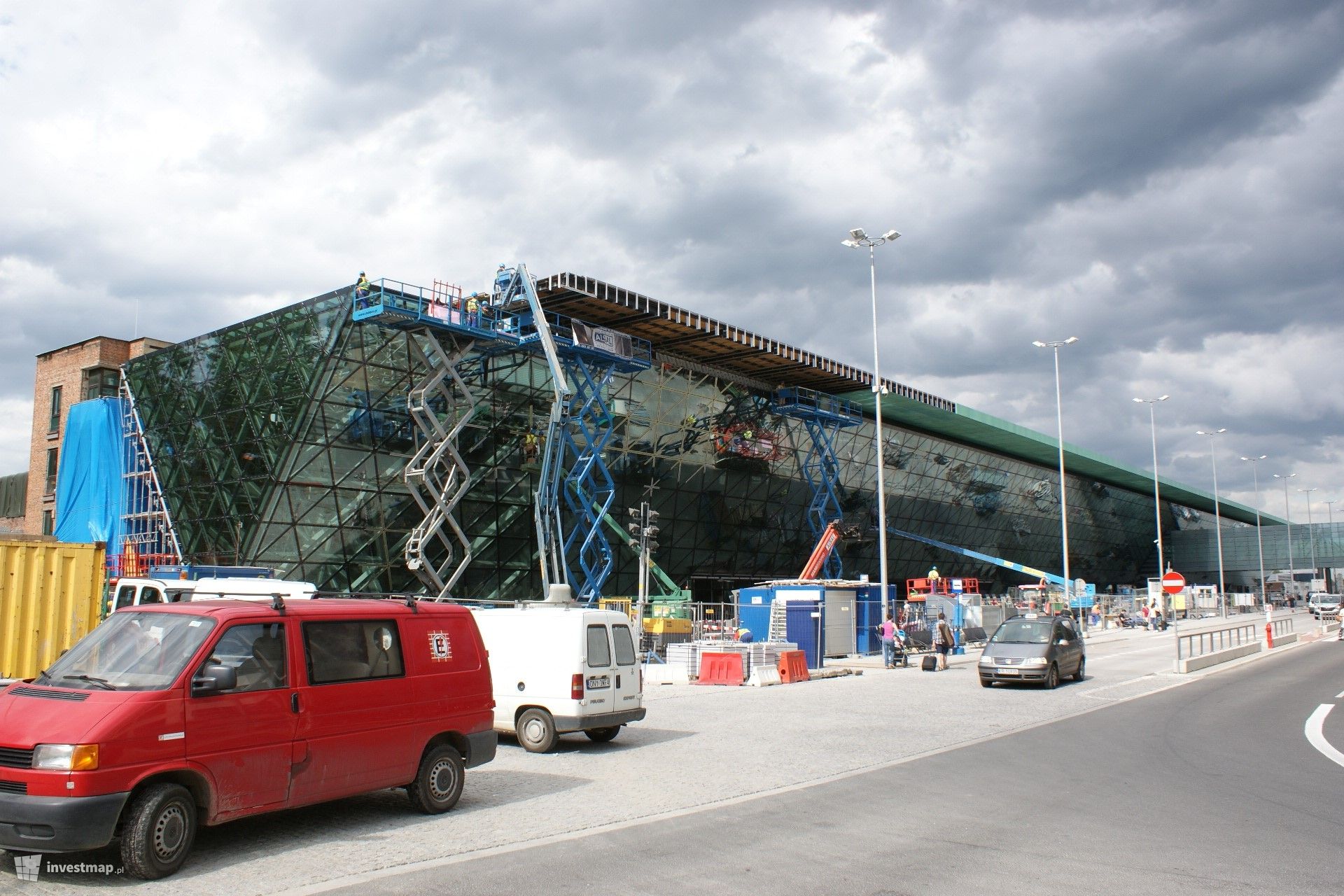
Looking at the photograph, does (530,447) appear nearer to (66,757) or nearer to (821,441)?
(821,441)

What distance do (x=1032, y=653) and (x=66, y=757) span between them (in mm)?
20792

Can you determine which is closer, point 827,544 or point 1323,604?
point 827,544

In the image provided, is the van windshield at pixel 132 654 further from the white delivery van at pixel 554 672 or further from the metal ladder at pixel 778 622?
the metal ladder at pixel 778 622

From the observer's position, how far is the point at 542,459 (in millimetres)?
38656

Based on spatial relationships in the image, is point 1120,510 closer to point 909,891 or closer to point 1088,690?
point 1088,690

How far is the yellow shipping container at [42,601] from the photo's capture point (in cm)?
1518

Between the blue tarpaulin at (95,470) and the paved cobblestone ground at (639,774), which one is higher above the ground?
the blue tarpaulin at (95,470)

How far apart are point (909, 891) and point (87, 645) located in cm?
648

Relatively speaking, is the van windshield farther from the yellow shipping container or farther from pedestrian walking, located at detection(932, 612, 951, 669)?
pedestrian walking, located at detection(932, 612, 951, 669)

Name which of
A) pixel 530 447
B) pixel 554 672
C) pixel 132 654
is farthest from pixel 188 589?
pixel 530 447

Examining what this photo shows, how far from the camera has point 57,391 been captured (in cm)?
4450

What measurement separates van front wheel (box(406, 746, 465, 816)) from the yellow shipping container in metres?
9.34

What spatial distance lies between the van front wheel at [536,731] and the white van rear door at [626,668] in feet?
3.41

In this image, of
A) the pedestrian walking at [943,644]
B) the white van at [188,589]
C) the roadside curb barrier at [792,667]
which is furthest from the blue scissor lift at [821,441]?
the white van at [188,589]
